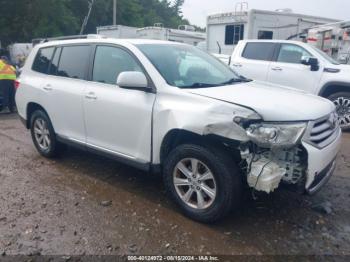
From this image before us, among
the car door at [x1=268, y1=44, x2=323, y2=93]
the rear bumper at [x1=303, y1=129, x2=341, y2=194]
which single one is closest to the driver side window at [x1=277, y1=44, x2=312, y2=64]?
the car door at [x1=268, y1=44, x2=323, y2=93]

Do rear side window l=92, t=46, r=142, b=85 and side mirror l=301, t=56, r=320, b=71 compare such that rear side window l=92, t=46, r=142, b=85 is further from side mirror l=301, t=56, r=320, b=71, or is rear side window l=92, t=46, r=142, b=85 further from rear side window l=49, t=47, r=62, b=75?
side mirror l=301, t=56, r=320, b=71

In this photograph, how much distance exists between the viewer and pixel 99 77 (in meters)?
4.43

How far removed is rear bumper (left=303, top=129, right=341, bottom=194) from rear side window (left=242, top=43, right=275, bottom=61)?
511 centimetres

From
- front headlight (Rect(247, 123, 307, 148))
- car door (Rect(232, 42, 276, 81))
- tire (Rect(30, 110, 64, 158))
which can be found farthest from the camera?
car door (Rect(232, 42, 276, 81))

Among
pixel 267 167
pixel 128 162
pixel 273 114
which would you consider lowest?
pixel 128 162

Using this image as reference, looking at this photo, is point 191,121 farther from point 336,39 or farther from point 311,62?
point 336,39

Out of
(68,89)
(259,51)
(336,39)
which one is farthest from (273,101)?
(336,39)

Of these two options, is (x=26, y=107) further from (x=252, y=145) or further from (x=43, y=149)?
(x=252, y=145)

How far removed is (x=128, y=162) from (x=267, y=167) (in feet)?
5.46

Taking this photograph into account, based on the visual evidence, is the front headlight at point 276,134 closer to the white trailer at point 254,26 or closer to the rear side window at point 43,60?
the rear side window at point 43,60

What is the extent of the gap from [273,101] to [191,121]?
818mm

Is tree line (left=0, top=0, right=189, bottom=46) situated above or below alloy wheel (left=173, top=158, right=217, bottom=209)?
above

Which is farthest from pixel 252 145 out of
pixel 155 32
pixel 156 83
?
pixel 155 32

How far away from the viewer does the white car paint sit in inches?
127
